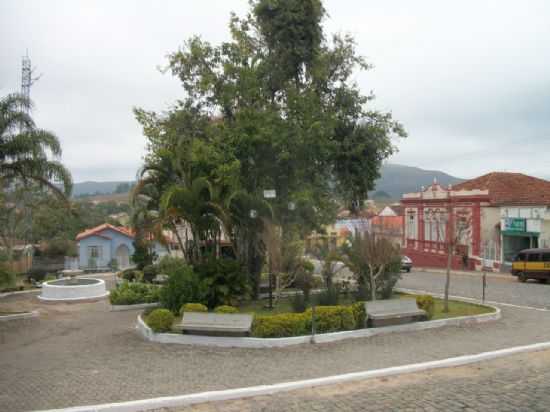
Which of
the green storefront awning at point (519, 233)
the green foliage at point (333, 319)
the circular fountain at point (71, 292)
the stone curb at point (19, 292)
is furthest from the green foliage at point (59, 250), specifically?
the green foliage at point (333, 319)

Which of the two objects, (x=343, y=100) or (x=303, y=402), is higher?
(x=343, y=100)

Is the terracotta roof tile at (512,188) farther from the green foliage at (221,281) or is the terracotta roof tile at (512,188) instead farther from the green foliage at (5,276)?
the green foliage at (5,276)

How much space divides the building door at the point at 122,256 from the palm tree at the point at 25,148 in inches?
903

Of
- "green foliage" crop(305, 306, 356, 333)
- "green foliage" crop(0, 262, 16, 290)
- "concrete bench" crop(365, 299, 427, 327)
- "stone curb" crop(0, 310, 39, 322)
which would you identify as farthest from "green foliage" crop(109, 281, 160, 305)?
"concrete bench" crop(365, 299, 427, 327)

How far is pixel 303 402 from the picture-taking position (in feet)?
22.0

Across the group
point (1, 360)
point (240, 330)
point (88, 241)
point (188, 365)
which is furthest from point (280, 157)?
point (88, 241)

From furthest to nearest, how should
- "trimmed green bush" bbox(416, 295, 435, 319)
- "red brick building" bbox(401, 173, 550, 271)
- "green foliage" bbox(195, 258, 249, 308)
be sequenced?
"red brick building" bbox(401, 173, 550, 271), "green foliage" bbox(195, 258, 249, 308), "trimmed green bush" bbox(416, 295, 435, 319)

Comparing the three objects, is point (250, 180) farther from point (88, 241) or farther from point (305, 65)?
point (88, 241)

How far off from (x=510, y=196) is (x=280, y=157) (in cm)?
2328

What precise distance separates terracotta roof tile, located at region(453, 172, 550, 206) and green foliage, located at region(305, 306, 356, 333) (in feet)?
72.9

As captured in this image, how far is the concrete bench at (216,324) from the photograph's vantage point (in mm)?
10211

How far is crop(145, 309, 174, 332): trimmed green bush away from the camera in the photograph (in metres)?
10.7

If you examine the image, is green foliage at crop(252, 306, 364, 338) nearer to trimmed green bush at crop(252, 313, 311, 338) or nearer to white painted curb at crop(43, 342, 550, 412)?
trimmed green bush at crop(252, 313, 311, 338)

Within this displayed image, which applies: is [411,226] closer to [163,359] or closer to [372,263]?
[372,263]
